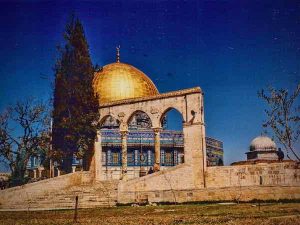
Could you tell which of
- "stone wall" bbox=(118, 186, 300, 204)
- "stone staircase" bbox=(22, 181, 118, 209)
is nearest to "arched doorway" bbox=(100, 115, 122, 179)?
"stone staircase" bbox=(22, 181, 118, 209)

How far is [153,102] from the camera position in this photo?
26750mm

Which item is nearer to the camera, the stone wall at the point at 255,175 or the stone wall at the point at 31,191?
the stone wall at the point at 31,191

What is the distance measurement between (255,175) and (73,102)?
12.2 metres

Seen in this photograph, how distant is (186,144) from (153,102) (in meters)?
4.02

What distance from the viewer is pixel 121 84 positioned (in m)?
34.9

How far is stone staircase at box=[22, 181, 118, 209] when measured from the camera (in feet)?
60.3

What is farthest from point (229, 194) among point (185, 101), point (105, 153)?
point (105, 153)

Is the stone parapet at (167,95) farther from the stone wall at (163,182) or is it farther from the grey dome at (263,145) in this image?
the grey dome at (263,145)

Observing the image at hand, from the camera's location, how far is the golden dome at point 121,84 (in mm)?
34469

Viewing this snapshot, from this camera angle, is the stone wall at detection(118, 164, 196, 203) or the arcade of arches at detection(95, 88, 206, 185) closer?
the stone wall at detection(118, 164, 196, 203)

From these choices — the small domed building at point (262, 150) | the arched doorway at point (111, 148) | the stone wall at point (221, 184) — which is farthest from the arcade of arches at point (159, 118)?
the small domed building at point (262, 150)

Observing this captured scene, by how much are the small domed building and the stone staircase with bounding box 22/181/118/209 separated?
26.2 meters

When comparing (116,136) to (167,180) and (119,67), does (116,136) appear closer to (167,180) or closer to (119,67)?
(119,67)

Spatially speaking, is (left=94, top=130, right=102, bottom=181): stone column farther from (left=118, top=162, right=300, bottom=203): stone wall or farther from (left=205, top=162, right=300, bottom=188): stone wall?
(left=205, top=162, right=300, bottom=188): stone wall
